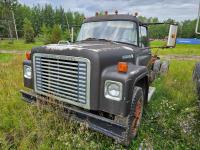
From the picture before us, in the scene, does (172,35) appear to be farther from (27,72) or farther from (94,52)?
(27,72)

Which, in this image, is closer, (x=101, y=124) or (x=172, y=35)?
(x=101, y=124)

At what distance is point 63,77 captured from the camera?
3676 millimetres

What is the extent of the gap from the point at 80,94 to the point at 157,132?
198cm

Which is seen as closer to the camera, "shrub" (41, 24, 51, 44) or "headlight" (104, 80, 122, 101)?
"headlight" (104, 80, 122, 101)

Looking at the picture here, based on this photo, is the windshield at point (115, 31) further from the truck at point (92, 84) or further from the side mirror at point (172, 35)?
the side mirror at point (172, 35)

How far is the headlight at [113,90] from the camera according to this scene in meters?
3.27

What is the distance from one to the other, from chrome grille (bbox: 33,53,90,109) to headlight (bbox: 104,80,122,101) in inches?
12.0

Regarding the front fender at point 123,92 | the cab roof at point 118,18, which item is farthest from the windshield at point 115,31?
the front fender at point 123,92

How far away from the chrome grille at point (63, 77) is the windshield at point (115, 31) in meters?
1.69

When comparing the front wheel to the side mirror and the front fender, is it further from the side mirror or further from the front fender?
the side mirror

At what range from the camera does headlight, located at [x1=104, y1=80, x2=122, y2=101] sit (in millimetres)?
3271

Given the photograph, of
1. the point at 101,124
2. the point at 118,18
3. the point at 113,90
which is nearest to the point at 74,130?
the point at 101,124

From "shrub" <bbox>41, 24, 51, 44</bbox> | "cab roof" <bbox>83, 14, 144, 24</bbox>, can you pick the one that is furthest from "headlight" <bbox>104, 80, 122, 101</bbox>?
"shrub" <bbox>41, 24, 51, 44</bbox>

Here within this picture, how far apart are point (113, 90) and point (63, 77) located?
91 cm
